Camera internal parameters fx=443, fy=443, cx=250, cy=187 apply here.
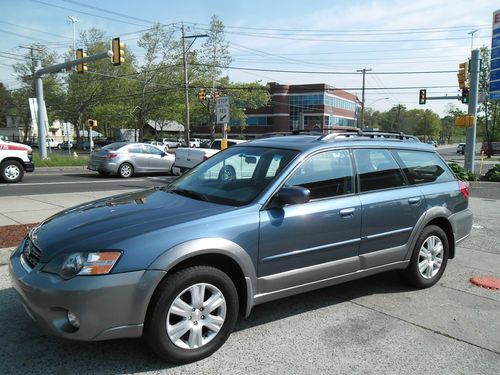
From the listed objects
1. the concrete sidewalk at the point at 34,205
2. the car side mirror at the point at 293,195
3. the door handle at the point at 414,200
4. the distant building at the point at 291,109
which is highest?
the distant building at the point at 291,109

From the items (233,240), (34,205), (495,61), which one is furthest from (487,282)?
(495,61)

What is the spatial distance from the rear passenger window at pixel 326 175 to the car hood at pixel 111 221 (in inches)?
32.4

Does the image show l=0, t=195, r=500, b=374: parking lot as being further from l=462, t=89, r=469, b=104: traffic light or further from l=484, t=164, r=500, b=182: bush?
l=462, t=89, r=469, b=104: traffic light

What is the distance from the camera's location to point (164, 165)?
66.2ft

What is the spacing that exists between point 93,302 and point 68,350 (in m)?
0.80

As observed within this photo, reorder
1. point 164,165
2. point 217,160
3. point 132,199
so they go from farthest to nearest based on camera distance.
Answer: point 164,165 < point 217,160 < point 132,199

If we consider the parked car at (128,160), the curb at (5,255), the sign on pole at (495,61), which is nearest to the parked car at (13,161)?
the parked car at (128,160)

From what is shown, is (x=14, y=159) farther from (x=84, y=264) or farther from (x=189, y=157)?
(x=84, y=264)

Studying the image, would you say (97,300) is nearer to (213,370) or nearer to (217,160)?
(213,370)

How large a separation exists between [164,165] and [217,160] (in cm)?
1596

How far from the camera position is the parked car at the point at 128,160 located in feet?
60.4

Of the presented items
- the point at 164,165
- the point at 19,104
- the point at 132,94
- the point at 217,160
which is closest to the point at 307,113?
the point at 132,94

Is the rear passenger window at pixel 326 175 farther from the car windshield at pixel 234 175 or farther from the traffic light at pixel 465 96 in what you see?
the traffic light at pixel 465 96

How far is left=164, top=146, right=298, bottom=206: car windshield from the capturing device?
383 cm
